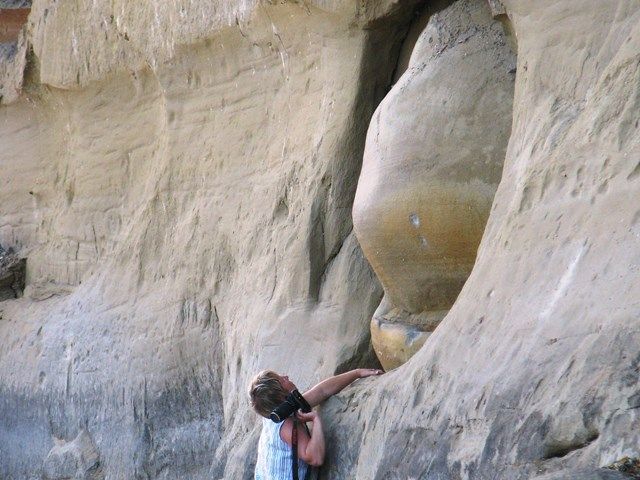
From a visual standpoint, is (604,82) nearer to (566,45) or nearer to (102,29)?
(566,45)

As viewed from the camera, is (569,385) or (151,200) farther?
(151,200)

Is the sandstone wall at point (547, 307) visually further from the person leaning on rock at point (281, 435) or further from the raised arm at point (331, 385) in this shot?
the raised arm at point (331, 385)

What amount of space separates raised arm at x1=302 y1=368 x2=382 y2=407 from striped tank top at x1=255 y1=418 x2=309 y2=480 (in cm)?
19

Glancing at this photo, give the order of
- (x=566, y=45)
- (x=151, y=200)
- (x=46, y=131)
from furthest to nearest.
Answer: (x=46, y=131), (x=151, y=200), (x=566, y=45)

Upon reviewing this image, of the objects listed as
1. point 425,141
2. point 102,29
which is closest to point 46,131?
point 102,29

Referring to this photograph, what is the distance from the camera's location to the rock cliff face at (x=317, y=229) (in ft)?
10.9

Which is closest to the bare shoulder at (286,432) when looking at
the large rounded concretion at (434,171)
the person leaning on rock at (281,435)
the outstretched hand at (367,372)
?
the person leaning on rock at (281,435)

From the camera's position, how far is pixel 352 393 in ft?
15.1

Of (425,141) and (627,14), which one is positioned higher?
(627,14)

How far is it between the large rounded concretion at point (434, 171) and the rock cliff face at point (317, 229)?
0.5 inches

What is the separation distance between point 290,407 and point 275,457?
210 mm

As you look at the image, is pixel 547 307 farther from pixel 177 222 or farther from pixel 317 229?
pixel 177 222

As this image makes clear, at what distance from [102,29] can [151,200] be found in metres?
1.23

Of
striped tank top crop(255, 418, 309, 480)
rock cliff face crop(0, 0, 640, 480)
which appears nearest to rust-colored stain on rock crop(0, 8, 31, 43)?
rock cliff face crop(0, 0, 640, 480)
